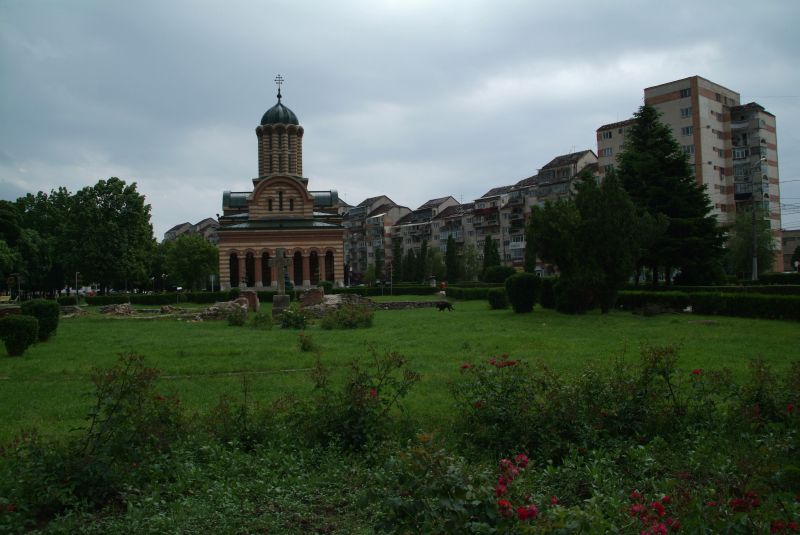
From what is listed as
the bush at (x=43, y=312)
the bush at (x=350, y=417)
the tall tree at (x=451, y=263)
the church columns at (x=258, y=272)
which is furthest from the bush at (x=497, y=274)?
the bush at (x=350, y=417)

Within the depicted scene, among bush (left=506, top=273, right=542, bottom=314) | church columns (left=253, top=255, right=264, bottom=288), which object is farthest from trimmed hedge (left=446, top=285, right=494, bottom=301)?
church columns (left=253, top=255, right=264, bottom=288)

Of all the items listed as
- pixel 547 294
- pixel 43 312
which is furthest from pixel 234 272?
pixel 43 312

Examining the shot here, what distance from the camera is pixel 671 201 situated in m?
28.7

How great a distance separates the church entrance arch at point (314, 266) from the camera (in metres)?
51.3

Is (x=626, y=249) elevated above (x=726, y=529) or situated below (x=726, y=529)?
above

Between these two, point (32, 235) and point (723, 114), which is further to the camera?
point (32, 235)

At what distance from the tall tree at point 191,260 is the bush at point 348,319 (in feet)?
129

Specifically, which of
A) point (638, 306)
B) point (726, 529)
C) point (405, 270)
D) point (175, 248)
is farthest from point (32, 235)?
point (726, 529)

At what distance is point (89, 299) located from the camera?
40.4 meters

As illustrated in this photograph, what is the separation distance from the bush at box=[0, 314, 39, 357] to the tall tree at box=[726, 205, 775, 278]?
41.2m

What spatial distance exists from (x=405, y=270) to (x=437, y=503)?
62.6 m

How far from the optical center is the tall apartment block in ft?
148

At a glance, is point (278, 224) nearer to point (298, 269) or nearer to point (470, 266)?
point (298, 269)

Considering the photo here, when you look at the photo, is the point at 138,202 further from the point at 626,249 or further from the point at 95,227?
the point at 626,249
